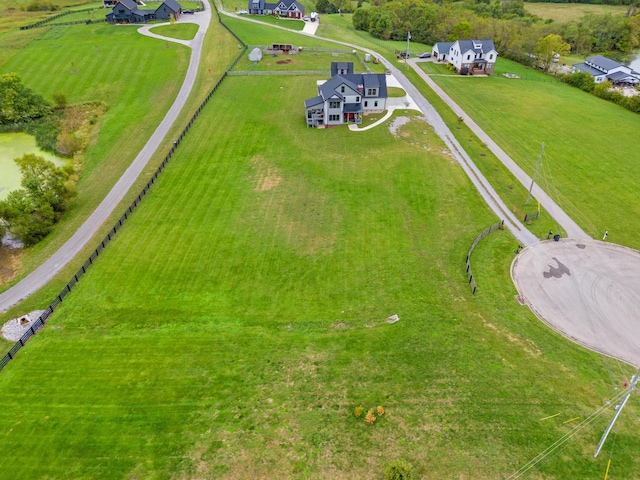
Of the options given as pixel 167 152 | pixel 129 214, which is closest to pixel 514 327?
pixel 129 214

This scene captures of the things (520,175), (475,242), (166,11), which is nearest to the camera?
(475,242)

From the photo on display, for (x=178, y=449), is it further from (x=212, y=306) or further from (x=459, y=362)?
(x=459, y=362)

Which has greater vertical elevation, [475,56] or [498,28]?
[498,28]

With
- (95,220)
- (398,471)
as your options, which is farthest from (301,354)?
(95,220)

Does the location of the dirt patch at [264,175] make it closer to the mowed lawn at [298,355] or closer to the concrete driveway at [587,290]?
the mowed lawn at [298,355]

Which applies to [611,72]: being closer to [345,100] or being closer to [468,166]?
[468,166]

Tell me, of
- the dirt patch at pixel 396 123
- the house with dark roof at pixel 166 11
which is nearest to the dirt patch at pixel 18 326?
the dirt patch at pixel 396 123
